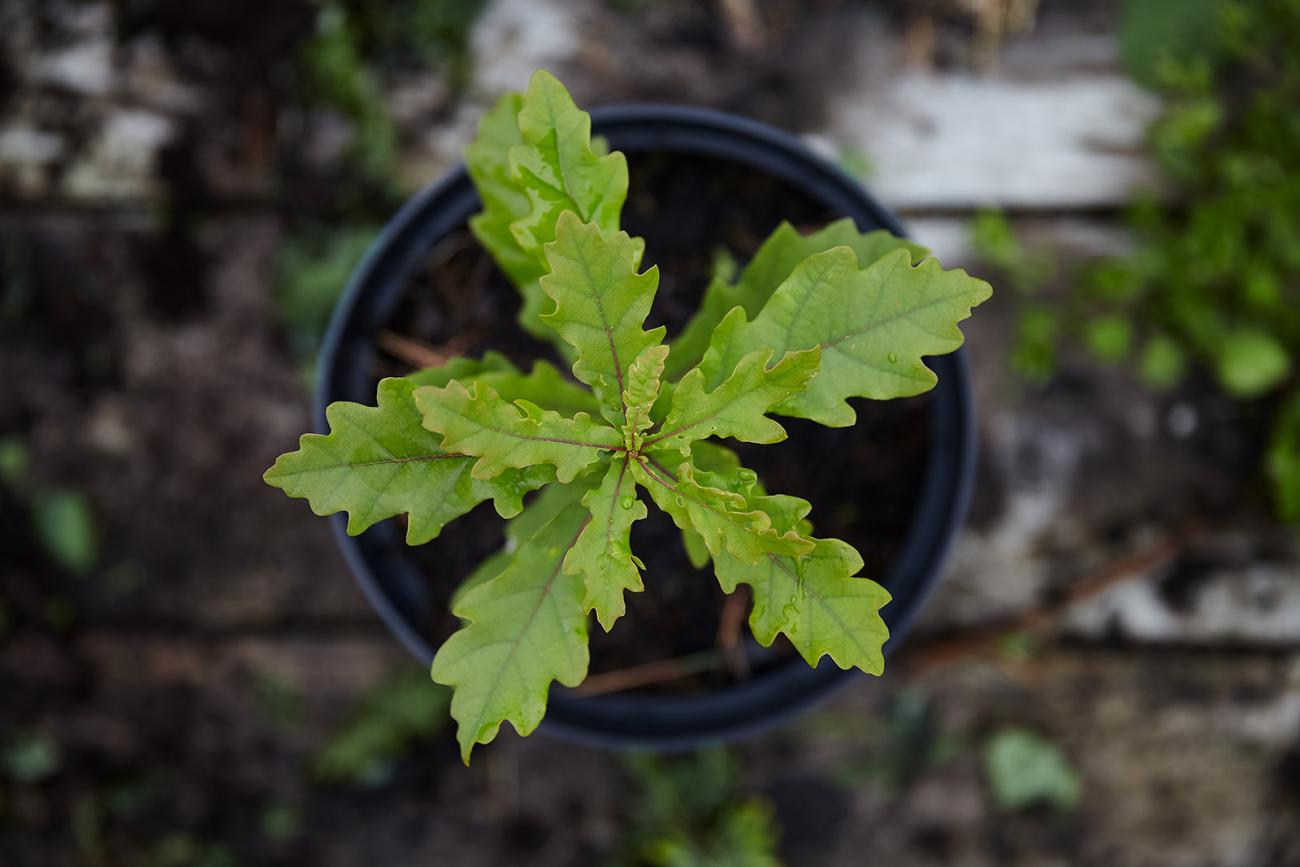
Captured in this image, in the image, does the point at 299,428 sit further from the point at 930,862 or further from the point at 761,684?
the point at 930,862

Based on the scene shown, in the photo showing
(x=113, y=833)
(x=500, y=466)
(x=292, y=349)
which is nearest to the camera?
(x=500, y=466)

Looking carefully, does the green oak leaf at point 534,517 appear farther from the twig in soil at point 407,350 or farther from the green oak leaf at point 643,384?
the twig in soil at point 407,350

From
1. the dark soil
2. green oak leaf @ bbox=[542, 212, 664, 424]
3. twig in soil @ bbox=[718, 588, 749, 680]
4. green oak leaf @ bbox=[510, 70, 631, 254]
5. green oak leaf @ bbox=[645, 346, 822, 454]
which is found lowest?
twig in soil @ bbox=[718, 588, 749, 680]

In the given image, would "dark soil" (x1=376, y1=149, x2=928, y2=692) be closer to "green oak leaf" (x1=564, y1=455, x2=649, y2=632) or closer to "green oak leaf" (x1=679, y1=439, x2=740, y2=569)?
"green oak leaf" (x1=679, y1=439, x2=740, y2=569)

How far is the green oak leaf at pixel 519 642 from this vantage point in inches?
44.0

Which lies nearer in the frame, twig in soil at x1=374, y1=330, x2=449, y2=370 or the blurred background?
twig in soil at x1=374, y1=330, x2=449, y2=370

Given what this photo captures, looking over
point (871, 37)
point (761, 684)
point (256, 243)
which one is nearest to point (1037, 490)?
point (761, 684)

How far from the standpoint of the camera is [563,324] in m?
1.09

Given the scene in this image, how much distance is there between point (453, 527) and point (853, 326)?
90 cm

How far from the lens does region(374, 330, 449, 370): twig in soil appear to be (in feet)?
5.60

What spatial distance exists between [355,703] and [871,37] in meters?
2.07

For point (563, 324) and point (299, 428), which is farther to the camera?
point (299, 428)

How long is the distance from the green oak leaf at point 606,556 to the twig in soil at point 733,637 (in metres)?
0.69

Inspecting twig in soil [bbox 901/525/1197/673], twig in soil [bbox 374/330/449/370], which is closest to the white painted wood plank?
twig in soil [bbox 901/525/1197/673]
